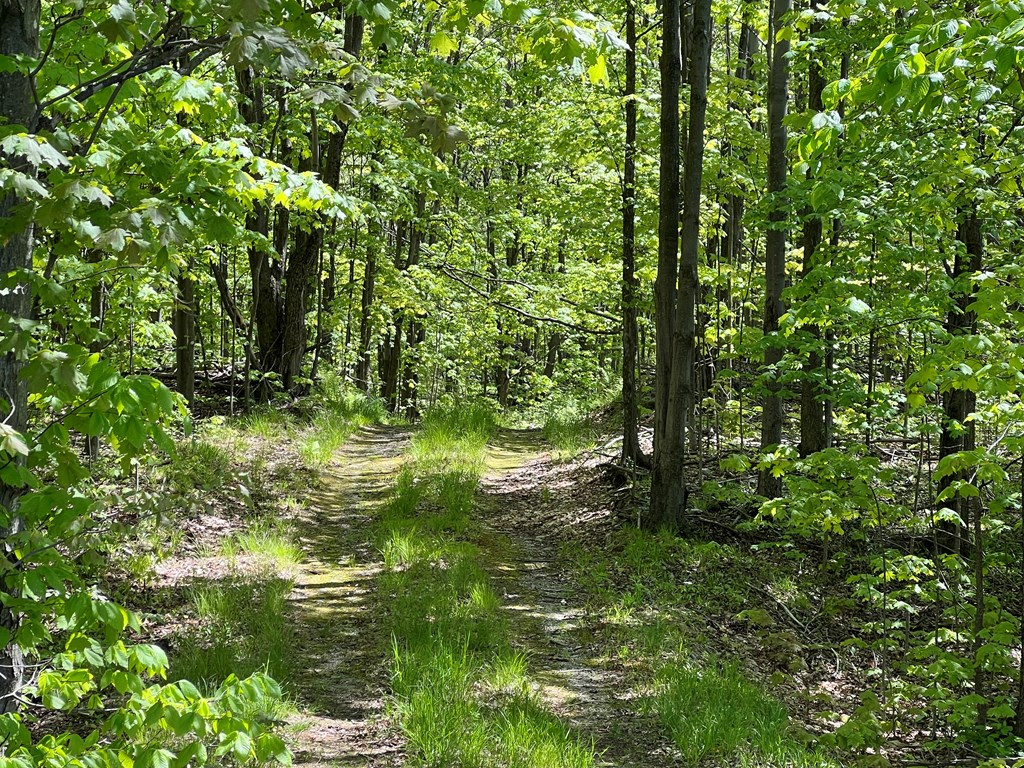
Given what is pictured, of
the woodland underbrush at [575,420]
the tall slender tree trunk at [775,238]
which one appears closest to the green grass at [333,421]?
the woodland underbrush at [575,420]

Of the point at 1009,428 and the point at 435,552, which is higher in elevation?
the point at 1009,428

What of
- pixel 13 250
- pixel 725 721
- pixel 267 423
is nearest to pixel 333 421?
pixel 267 423

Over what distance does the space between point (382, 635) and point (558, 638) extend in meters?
1.31

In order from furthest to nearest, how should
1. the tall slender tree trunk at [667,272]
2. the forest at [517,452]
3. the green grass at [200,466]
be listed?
the tall slender tree trunk at [667,272] → the green grass at [200,466] → the forest at [517,452]

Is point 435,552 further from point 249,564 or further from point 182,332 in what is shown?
point 182,332

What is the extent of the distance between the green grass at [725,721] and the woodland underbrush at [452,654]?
61 centimetres

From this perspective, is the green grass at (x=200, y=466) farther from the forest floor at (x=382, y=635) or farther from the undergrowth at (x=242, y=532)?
the forest floor at (x=382, y=635)

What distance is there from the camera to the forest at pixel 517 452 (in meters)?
2.37

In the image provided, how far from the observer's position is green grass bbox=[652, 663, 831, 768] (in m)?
4.15

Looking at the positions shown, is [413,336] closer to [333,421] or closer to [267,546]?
[333,421]

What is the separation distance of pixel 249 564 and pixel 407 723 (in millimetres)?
2970

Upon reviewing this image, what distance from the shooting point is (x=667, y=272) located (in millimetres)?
8219

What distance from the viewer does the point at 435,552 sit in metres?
6.91

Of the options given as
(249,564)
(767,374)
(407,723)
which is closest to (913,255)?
(767,374)
